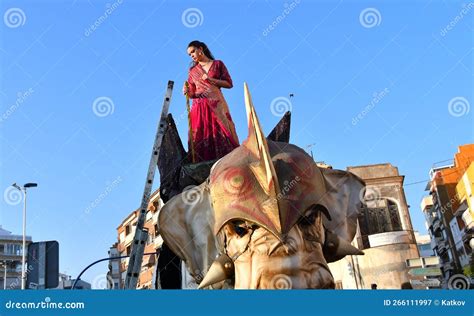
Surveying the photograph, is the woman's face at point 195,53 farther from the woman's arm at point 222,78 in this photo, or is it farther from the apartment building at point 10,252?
the apartment building at point 10,252

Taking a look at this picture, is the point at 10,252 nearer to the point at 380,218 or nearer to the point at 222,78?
the point at 380,218

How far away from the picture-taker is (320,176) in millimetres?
4543

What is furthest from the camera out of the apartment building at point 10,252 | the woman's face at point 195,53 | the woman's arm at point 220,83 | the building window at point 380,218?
the apartment building at point 10,252

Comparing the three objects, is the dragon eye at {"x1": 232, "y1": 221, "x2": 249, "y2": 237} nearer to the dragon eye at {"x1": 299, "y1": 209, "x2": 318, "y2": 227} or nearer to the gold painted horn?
the gold painted horn

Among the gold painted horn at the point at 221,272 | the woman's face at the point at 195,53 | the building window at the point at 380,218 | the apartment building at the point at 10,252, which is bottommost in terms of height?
the gold painted horn at the point at 221,272

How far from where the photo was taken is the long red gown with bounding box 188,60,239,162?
5.88 m

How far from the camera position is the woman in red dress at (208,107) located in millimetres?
5898

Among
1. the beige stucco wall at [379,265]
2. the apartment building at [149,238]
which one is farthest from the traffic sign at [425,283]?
the apartment building at [149,238]

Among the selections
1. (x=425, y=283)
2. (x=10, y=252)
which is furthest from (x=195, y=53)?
(x=10, y=252)

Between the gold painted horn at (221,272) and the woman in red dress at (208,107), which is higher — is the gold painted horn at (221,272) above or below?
below

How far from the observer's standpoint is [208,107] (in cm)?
612

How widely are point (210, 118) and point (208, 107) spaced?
0.48 feet

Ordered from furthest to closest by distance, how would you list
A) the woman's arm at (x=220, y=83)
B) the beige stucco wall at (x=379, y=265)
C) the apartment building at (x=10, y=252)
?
the apartment building at (x=10, y=252) → the beige stucco wall at (x=379, y=265) → the woman's arm at (x=220, y=83)

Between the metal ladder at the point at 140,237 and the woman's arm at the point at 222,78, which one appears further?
the woman's arm at the point at 222,78
